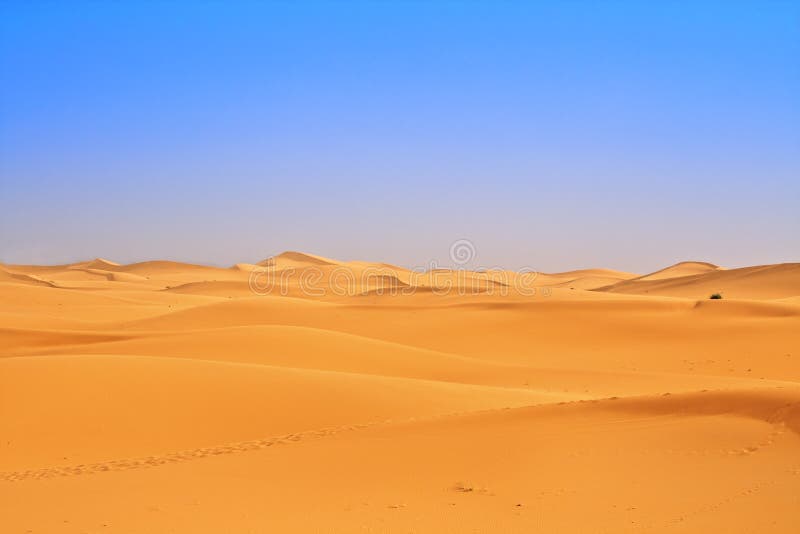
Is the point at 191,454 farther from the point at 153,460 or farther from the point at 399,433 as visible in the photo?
the point at 399,433

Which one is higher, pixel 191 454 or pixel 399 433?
pixel 399 433

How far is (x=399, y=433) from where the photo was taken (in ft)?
29.6

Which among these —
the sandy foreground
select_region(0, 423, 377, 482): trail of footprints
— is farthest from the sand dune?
select_region(0, 423, 377, 482): trail of footprints

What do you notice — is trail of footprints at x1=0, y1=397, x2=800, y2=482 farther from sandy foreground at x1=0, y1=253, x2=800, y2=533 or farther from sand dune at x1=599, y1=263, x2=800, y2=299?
sand dune at x1=599, y1=263, x2=800, y2=299

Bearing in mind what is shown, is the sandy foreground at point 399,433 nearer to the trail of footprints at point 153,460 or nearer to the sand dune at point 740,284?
the trail of footprints at point 153,460

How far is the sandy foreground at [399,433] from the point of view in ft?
19.7

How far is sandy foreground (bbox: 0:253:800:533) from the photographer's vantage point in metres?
6.00

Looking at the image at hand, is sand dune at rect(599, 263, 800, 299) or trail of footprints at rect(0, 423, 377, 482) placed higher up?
sand dune at rect(599, 263, 800, 299)

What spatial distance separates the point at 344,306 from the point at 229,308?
4928 millimetres

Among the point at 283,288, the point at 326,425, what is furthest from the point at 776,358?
the point at 283,288

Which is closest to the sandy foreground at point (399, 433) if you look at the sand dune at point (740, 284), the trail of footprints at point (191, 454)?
the trail of footprints at point (191, 454)

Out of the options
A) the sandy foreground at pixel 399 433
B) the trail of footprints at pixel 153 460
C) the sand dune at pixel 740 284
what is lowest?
the trail of footprints at pixel 153 460

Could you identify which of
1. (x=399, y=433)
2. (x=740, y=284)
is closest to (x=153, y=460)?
Result: (x=399, y=433)

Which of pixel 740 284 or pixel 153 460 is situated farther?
pixel 740 284
